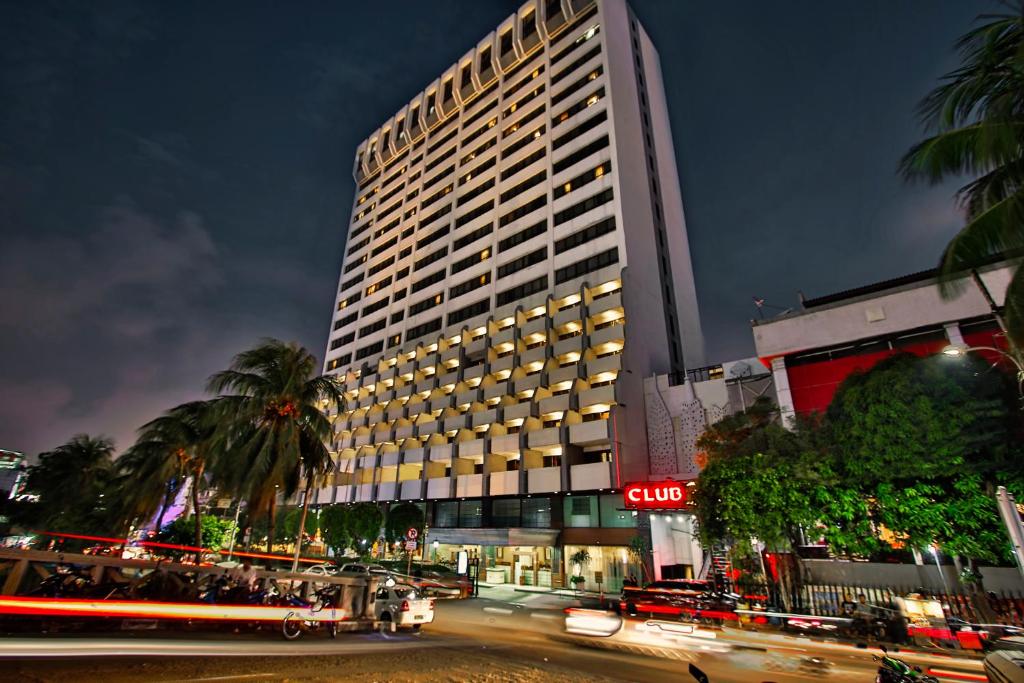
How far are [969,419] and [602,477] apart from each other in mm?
21041

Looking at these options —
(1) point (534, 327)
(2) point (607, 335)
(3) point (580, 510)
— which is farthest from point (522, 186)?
(3) point (580, 510)

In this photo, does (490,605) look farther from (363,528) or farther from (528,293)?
(528,293)

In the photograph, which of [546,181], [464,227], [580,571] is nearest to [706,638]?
[580,571]

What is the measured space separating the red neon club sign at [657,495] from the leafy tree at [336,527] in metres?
26.5

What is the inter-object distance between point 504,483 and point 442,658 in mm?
28586

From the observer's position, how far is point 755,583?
813 inches

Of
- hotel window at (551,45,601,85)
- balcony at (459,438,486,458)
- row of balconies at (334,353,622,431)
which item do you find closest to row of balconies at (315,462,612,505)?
balcony at (459,438,486,458)

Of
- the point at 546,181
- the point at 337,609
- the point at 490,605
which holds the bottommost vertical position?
the point at 490,605

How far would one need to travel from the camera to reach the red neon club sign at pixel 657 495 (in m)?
25.2

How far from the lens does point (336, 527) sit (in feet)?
136

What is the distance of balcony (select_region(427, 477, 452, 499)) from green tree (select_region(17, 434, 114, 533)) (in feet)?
85.3

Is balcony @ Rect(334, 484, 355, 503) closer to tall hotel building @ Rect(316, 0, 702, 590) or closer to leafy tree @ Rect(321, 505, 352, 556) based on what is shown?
tall hotel building @ Rect(316, 0, 702, 590)

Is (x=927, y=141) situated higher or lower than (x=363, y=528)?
higher

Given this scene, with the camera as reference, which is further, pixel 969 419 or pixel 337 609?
pixel 969 419
